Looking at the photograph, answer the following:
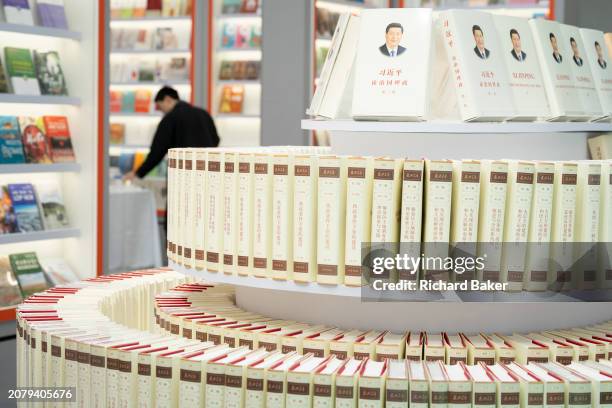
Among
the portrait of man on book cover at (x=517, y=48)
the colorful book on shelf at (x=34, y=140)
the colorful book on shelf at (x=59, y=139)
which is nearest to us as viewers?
the portrait of man on book cover at (x=517, y=48)

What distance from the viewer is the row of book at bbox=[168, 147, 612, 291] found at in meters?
2.55

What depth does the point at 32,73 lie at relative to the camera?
566 centimetres

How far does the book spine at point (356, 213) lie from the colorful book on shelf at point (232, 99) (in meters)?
7.73

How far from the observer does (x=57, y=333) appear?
273cm

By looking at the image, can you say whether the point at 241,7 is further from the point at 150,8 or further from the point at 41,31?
the point at 41,31

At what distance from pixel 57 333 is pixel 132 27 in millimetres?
8516

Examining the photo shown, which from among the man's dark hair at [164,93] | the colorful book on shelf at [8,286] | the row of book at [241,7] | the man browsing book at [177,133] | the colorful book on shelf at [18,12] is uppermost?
the row of book at [241,7]

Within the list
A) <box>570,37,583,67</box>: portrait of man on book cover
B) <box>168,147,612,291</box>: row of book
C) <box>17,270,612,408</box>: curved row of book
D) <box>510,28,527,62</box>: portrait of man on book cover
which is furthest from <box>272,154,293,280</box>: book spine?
<box>570,37,583,67</box>: portrait of man on book cover

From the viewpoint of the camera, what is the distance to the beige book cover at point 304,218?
2.61m

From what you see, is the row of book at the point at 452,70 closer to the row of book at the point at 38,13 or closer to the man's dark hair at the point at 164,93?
the row of book at the point at 38,13

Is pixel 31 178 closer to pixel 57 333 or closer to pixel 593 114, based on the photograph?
pixel 57 333

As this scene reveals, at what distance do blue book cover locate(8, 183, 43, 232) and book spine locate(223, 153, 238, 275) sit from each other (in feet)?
10.5

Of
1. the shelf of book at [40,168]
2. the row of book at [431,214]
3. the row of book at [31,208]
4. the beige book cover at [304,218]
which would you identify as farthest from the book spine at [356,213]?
the row of book at [31,208]

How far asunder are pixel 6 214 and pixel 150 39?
552cm
